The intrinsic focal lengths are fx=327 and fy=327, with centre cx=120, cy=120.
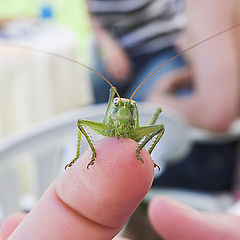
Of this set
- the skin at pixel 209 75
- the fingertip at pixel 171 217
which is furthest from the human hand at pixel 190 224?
the skin at pixel 209 75

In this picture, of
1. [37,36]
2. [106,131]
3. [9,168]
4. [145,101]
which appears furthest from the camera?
[37,36]

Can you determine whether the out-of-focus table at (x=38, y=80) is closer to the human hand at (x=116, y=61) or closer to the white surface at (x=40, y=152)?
the human hand at (x=116, y=61)

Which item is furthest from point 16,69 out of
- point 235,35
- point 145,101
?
point 235,35

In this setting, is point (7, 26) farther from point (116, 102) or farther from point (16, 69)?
point (116, 102)

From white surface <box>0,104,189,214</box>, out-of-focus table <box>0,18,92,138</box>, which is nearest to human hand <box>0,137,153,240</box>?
white surface <box>0,104,189,214</box>

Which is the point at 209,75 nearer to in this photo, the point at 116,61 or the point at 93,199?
the point at 116,61

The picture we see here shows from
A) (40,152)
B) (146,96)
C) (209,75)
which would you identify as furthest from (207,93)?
(40,152)

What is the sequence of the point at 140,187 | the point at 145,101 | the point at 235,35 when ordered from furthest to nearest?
1. the point at 145,101
2. the point at 235,35
3. the point at 140,187
